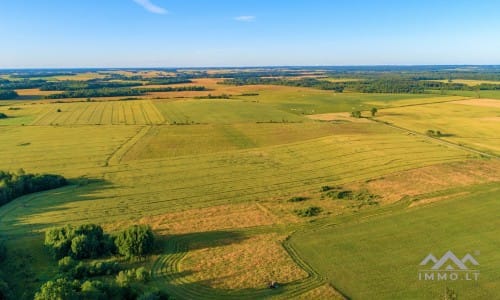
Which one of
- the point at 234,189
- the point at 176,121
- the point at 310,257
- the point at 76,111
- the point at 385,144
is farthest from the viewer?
the point at 76,111

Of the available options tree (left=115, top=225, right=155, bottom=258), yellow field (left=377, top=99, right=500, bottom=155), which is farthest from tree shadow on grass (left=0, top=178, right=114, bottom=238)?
yellow field (left=377, top=99, right=500, bottom=155)

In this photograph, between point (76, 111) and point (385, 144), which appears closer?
point (385, 144)

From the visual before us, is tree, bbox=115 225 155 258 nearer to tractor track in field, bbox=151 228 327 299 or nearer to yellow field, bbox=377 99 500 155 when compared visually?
tractor track in field, bbox=151 228 327 299

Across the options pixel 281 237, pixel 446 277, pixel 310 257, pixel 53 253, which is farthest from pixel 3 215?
pixel 446 277

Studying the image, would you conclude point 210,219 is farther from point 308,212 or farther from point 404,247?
point 404,247

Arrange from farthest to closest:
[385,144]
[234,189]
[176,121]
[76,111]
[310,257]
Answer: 1. [76,111]
2. [176,121]
3. [385,144]
4. [234,189]
5. [310,257]

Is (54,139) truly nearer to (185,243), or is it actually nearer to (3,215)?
(3,215)

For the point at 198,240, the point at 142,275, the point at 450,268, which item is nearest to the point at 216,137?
the point at 198,240

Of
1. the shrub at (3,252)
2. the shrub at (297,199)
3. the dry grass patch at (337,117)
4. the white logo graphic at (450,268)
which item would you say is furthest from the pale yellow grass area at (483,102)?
the shrub at (3,252)
